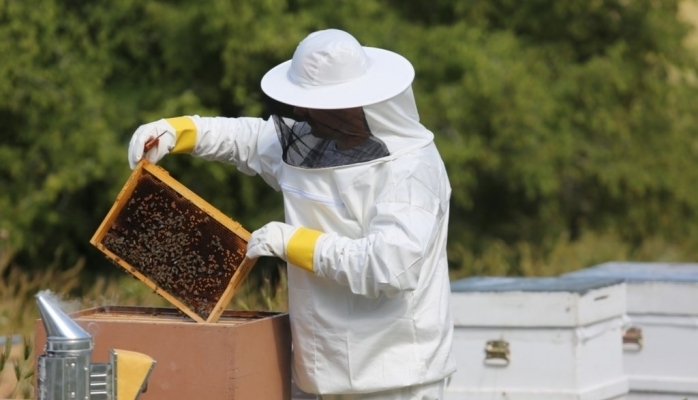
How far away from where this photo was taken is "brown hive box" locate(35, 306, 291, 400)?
125 inches

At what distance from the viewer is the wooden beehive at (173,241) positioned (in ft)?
11.1

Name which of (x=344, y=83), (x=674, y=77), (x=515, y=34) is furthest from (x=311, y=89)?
(x=674, y=77)

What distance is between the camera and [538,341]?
16.6 feet

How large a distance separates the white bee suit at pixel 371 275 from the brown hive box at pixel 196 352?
0.16 metres

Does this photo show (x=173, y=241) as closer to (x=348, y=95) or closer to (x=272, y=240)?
(x=272, y=240)

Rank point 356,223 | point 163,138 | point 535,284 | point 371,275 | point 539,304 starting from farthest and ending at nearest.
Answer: point 535,284 < point 539,304 < point 163,138 < point 356,223 < point 371,275

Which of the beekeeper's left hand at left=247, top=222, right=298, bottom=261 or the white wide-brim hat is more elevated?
the white wide-brim hat

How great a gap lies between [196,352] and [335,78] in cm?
93

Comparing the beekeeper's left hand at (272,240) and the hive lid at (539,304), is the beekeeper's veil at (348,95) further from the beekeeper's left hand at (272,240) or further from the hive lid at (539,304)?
the hive lid at (539,304)

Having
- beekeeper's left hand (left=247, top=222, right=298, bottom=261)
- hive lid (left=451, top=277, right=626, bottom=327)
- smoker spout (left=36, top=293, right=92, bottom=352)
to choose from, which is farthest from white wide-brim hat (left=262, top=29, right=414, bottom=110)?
hive lid (left=451, top=277, right=626, bottom=327)

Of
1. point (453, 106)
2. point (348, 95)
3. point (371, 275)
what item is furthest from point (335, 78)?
point (453, 106)

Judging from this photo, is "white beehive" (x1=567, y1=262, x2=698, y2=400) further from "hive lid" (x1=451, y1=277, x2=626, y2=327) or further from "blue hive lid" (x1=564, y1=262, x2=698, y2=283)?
"hive lid" (x1=451, y1=277, x2=626, y2=327)

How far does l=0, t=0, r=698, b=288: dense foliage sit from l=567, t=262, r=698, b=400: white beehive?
11.1 ft

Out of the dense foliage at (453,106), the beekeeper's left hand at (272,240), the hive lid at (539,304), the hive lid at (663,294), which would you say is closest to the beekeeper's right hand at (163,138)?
the beekeeper's left hand at (272,240)
